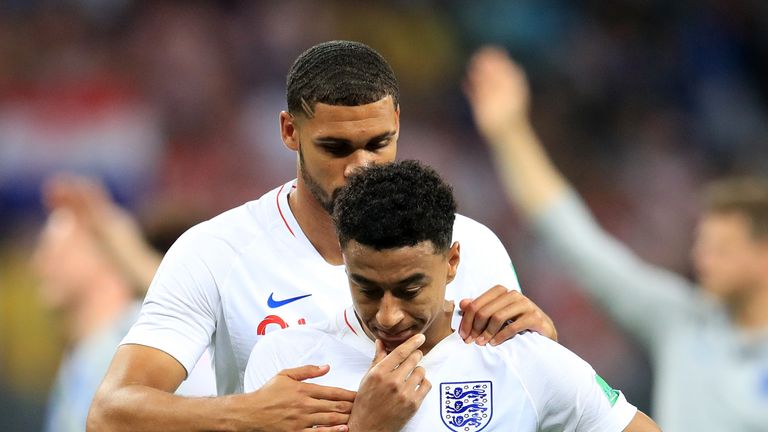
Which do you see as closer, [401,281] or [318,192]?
[401,281]

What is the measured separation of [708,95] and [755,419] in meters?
3.58

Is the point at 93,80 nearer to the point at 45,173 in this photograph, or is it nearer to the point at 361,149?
the point at 45,173

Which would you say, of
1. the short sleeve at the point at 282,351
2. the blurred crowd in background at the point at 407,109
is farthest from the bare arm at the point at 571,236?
the short sleeve at the point at 282,351

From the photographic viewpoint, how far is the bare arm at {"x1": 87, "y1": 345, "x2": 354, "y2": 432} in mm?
2477

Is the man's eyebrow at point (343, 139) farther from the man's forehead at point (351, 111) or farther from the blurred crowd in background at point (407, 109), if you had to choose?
the blurred crowd in background at point (407, 109)

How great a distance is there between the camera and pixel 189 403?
2713mm

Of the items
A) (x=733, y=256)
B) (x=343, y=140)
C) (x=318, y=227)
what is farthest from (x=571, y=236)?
(x=343, y=140)

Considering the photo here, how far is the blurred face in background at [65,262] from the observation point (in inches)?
276

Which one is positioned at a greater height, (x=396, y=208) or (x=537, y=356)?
(x=396, y=208)

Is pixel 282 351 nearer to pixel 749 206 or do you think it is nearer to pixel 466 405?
pixel 466 405

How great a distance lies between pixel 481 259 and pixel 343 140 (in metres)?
0.51

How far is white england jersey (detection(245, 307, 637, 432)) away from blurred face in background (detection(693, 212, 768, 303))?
109 inches

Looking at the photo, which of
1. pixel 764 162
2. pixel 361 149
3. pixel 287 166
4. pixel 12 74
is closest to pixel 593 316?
pixel 764 162

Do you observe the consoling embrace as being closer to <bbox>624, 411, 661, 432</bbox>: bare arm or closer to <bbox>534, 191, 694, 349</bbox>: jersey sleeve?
<bbox>624, 411, 661, 432</bbox>: bare arm
